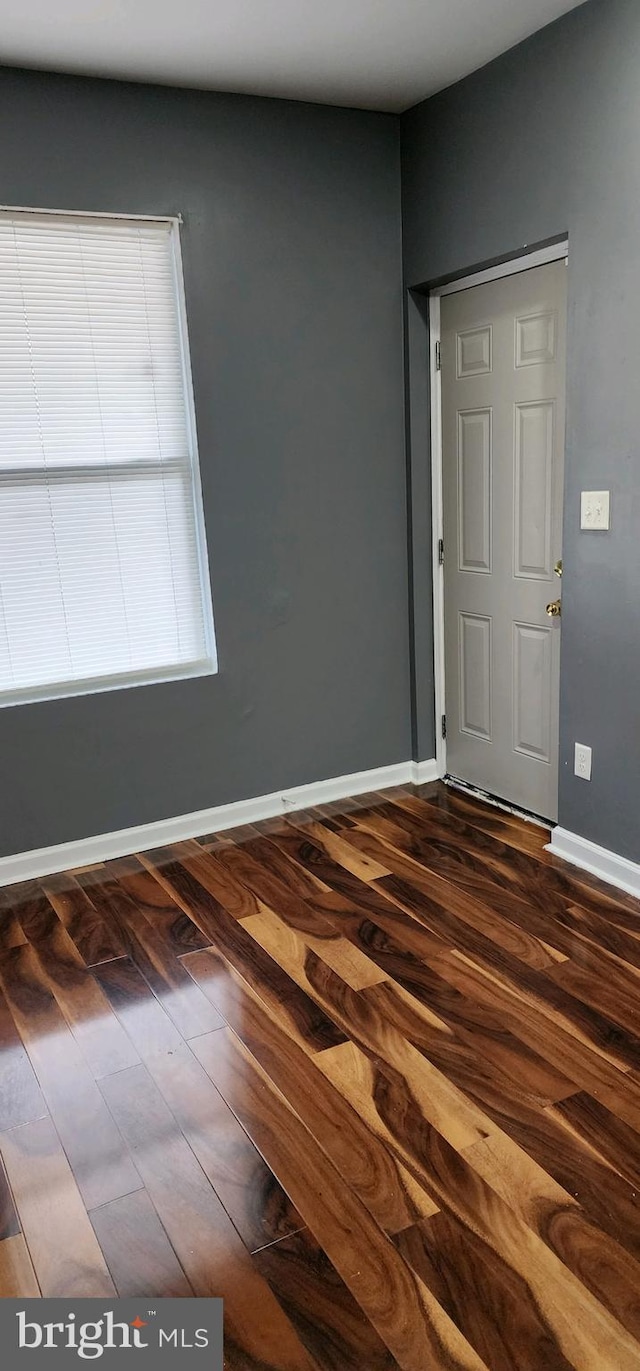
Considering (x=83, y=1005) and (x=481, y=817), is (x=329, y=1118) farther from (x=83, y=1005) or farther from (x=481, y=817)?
(x=481, y=817)

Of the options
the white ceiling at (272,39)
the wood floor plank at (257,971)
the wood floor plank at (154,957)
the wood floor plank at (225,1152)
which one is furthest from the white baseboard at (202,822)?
the white ceiling at (272,39)

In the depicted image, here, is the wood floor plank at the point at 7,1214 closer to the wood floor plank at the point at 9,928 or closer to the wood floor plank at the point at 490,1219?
the wood floor plank at the point at 490,1219

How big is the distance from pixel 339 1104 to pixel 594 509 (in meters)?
1.81

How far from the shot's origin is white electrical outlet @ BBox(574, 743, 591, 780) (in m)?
2.95

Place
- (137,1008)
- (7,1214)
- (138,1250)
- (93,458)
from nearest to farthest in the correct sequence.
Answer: (138,1250), (7,1214), (137,1008), (93,458)

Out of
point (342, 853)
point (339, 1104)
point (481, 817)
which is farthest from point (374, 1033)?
point (481, 817)

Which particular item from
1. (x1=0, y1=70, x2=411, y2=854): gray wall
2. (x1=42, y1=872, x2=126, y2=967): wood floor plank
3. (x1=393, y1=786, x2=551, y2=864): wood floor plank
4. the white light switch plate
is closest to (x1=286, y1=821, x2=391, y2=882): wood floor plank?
(x1=0, y1=70, x2=411, y2=854): gray wall

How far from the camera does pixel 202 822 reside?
3.46m

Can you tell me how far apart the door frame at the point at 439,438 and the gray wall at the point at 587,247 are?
0.08m

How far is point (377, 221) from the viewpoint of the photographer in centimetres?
339

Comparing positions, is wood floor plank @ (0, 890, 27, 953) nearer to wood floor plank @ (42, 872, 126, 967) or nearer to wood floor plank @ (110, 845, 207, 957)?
wood floor plank @ (42, 872, 126, 967)

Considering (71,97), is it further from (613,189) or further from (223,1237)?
(223,1237)

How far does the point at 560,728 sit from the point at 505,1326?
1874 mm

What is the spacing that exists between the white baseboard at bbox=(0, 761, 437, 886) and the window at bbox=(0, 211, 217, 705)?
1.80 feet
